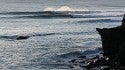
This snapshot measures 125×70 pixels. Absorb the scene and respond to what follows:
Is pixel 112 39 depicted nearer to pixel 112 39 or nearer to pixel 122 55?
pixel 112 39

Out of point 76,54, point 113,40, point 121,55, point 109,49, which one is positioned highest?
point 121,55

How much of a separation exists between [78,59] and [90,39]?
461 inches

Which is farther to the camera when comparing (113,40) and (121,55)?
(113,40)

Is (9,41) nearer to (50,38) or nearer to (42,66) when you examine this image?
(50,38)

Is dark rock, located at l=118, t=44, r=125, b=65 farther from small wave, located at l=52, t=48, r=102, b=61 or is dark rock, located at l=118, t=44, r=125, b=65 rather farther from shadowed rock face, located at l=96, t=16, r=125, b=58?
small wave, located at l=52, t=48, r=102, b=61

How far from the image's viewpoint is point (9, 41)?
146 feet

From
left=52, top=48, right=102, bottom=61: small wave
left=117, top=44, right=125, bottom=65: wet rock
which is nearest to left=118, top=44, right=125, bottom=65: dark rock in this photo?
left=117, top=44, right=125, bottom=65: wet rock

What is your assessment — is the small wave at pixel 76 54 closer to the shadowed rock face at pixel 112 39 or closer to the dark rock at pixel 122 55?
the shadowed rock face at pixel 112 39

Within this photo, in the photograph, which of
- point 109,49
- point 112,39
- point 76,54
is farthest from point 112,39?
point 76,54

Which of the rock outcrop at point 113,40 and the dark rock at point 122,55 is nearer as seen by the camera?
the dark rock at point 122,55

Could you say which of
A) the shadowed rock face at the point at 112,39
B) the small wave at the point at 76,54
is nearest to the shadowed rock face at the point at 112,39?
the shadowed rock face at the point at 112,39

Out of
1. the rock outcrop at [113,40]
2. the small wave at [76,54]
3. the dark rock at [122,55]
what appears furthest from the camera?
the small wave at [76,54]

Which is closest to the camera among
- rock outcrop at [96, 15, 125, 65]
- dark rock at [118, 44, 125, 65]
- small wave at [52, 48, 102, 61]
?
dark rock at [118, 44, 125, 65]

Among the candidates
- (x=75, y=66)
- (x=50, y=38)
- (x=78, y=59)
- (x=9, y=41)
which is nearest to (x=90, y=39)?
(x=50, y=38)
